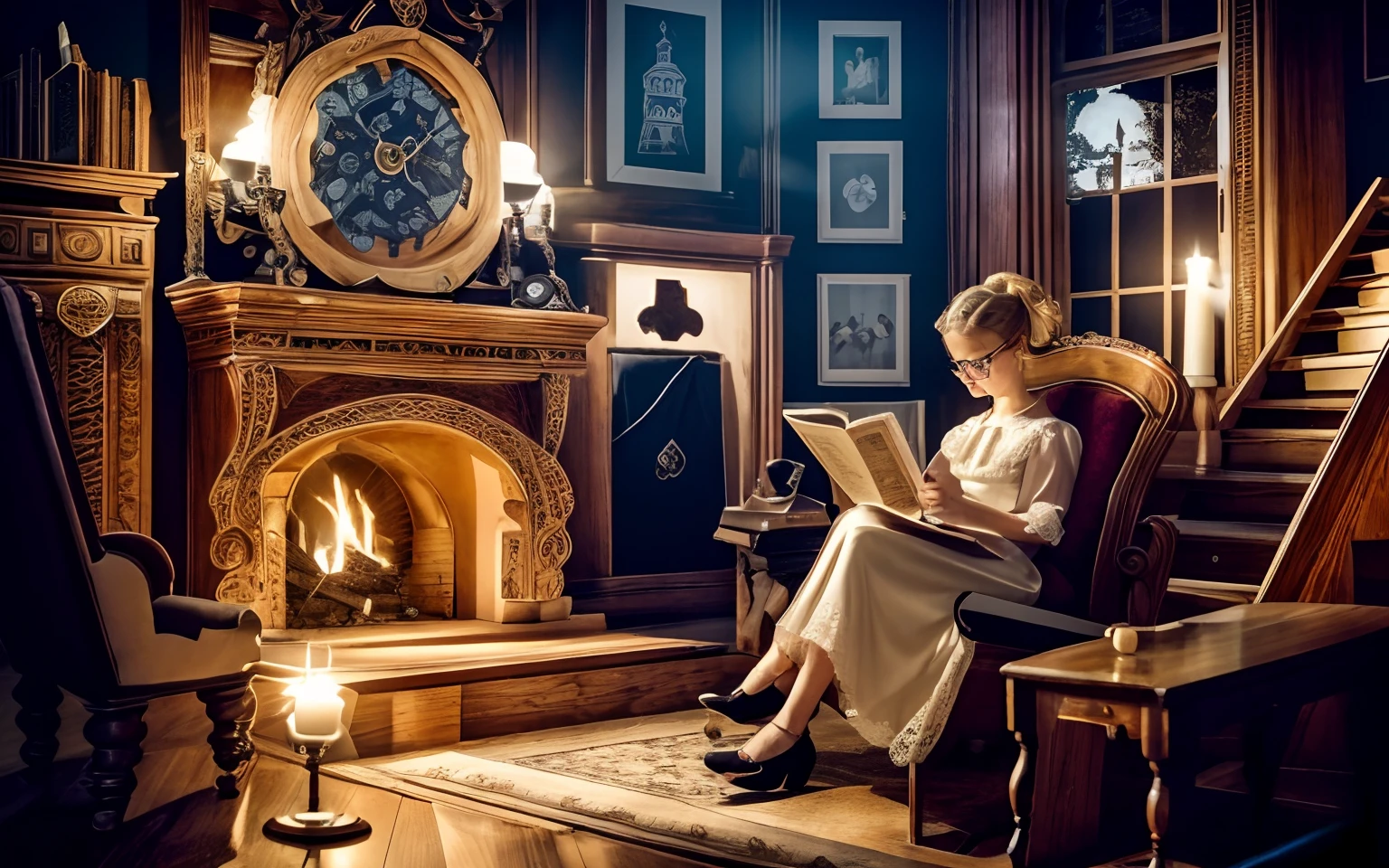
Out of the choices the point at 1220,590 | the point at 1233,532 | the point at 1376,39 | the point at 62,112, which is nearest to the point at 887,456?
the point at 1220,590

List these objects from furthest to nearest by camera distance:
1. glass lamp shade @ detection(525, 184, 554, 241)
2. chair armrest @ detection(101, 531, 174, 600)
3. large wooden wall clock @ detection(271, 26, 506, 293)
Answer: glass lamp shade @ detection(525, 184, 554, 241), large wooden wall clock @ detection(271, 26, 506, 293), chair armrest @ detection(101, 531, 174, 600)

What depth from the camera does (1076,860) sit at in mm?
2773

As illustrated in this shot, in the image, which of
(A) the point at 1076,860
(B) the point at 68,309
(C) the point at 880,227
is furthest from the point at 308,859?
(C) the point at 880,227

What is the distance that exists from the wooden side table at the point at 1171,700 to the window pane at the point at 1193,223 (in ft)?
11.2

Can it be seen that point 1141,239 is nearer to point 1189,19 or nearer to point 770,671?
point 1189,19

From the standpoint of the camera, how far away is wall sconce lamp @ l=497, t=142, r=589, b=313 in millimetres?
5281

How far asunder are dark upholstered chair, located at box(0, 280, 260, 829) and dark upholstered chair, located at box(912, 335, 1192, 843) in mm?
1817

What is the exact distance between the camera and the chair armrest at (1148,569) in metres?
3.31

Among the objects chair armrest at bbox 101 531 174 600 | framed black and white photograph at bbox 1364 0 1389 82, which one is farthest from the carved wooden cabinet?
framed black and white photograph at bbox 1364 0 1389 82

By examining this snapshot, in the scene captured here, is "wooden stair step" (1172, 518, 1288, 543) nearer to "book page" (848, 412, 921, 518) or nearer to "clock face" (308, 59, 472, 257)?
"book page" (848, 412, 921, 518)

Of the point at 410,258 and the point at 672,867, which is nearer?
the point at 672,867

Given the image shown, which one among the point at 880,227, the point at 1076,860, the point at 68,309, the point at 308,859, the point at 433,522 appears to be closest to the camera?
the point at 1076,860

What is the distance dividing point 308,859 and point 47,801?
0.89 metres

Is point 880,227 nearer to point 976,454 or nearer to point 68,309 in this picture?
point 976,454
